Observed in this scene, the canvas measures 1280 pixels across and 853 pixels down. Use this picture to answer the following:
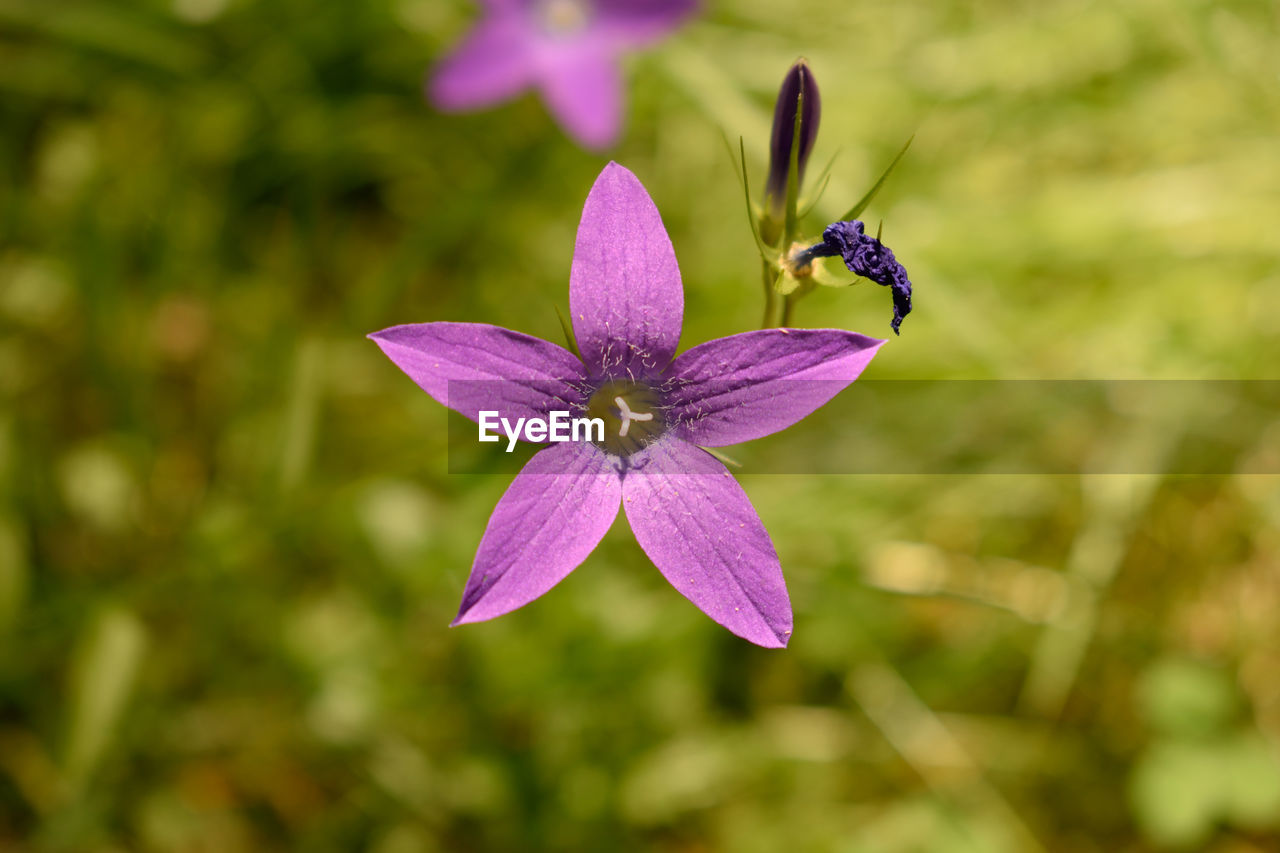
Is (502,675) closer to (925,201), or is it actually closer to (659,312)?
(659,312)

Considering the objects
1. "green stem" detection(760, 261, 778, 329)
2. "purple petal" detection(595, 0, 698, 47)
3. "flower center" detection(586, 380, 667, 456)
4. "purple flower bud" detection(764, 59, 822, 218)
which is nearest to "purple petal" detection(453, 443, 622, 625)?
"flower center" detection(586, 380, 667, 456)

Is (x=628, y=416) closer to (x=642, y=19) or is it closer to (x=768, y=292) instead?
(x=768, y=292)

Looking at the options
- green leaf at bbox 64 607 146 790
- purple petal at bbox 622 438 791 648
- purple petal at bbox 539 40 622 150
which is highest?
purple petal at bbox 539 40 622 150

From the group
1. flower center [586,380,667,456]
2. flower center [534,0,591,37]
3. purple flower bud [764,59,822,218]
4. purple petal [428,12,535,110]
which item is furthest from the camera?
flower center [534,0,591,37]

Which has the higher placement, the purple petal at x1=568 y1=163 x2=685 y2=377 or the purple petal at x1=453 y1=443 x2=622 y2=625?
the purple petal at x1=568 y1=163 x2=685 y2=377

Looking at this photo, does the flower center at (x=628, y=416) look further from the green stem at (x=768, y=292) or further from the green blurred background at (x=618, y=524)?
the green blurred background at (x=618, y=524)

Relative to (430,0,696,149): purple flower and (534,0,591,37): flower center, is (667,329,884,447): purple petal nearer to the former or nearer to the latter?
(430,0,696,149): purple flower

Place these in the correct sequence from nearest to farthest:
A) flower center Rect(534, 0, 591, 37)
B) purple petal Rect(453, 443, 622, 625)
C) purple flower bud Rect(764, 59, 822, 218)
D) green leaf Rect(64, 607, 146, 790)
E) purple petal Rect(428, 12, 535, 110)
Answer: purple petal Rect(453, 443, 622, 625) → purple flower bud Rect(764, 59, 822, 218) → green leaf Rect(64, 607, 146, 790) → purple petal Rect(428, 12, 535, 110) → flower center Rect(534, 0, 591, 37)

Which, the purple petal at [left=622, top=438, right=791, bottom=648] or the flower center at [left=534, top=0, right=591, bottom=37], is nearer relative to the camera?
the purple petal at [left=622, top=438, right=791, bottom=648]
